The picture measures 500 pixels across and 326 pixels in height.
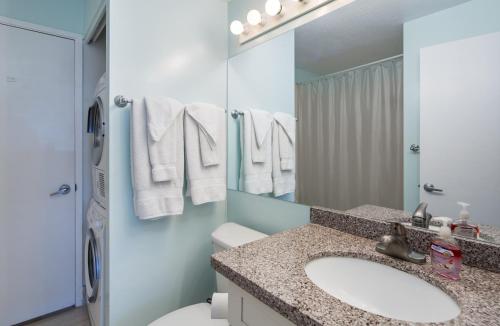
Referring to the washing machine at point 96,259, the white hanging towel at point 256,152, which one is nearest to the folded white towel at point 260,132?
the white hanging towel at point 256,152

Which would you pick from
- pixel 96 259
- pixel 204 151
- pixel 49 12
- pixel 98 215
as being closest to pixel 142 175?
pixel 204 151

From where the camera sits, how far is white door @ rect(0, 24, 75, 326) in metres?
1.72

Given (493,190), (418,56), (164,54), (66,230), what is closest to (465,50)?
(418,56)

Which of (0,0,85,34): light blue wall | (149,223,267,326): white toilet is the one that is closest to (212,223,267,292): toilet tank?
(149,223,267,326): white toilet

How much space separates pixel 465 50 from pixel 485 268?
2.26 feet

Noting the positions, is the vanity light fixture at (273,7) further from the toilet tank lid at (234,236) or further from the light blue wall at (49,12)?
the light blue wall at (49,12)

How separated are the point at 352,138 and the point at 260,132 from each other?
60 centimetres

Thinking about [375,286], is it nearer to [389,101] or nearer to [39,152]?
[389,101]

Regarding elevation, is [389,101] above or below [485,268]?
above

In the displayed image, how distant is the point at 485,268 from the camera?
740 mm

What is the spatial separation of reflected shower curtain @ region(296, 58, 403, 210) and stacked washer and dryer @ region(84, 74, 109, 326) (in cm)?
107

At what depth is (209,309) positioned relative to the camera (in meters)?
1.29

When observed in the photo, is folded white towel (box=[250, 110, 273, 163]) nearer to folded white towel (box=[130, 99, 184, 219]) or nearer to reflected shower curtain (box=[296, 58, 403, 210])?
reflected shower curtain (box=[296, 58, 403, 210])

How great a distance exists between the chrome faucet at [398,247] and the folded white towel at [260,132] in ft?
2.77
